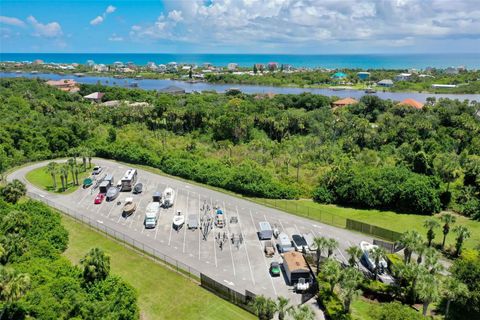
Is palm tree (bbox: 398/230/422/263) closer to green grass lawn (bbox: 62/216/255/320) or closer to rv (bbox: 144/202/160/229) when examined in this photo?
green grass lawn (bbox: 62/216/255/320)

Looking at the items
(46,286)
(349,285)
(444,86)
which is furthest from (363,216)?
(444,86)

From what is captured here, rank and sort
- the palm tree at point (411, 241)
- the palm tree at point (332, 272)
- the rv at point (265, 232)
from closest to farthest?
the palm tree at point (332, 272) < the palm tree at point (411, 241) < the rv at point (265, 232)

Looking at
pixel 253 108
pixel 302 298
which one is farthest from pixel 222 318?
pixel 253 108

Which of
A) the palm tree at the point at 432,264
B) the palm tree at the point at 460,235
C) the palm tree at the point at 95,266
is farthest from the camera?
the palm tree at the point at 460,235

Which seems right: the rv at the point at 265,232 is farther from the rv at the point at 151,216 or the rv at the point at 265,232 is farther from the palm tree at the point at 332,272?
the rv at the point at 151,216

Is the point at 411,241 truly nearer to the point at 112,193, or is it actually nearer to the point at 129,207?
the point at 129,207

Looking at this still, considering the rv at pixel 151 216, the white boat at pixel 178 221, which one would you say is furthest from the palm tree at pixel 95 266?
the white boat at pixel 178 221

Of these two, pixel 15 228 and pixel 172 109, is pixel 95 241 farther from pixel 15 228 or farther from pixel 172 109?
pixel 172 109
